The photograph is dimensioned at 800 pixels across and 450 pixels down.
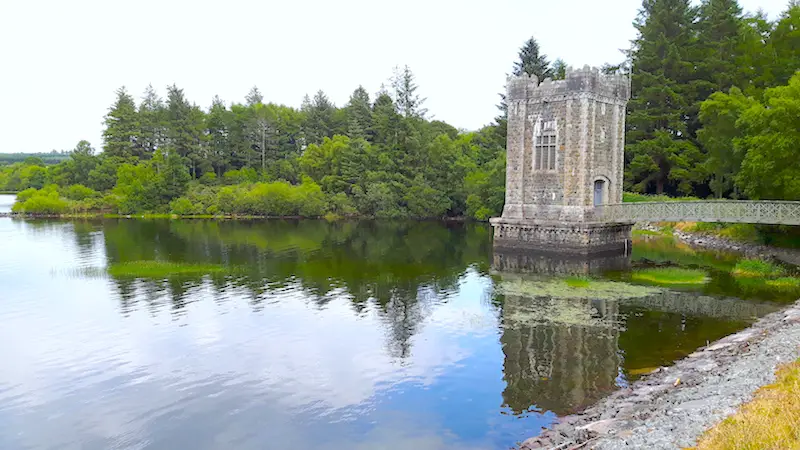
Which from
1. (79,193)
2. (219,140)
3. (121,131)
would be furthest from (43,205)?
(219,140)

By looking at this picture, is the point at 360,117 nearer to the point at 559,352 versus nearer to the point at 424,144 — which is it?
the point at 424,144

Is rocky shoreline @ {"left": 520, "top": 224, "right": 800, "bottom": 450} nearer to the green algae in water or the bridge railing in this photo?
the green algae in water

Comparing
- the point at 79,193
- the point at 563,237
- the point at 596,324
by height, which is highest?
the point at 79,193

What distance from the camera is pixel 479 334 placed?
18891 mm

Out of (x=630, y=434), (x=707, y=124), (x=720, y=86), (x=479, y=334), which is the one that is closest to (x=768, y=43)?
(x=720, y=86)

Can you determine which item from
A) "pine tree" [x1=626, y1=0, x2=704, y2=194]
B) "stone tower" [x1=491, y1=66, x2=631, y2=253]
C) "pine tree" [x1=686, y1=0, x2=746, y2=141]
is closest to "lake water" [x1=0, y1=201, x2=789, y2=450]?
"stone tower" [x1=491, y1=66, x2=631, y2=253]

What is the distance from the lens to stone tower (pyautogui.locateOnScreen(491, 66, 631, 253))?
112ft

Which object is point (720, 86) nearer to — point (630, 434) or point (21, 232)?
point (630, 434)

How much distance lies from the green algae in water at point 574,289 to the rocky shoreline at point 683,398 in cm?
731

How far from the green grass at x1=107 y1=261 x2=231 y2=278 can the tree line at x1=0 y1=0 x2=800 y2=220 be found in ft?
90.1

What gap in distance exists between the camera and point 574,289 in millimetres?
25359

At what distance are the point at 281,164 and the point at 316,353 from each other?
71.7 m

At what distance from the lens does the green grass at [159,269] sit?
2952 centimetres

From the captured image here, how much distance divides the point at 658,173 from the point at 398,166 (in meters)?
32.4
